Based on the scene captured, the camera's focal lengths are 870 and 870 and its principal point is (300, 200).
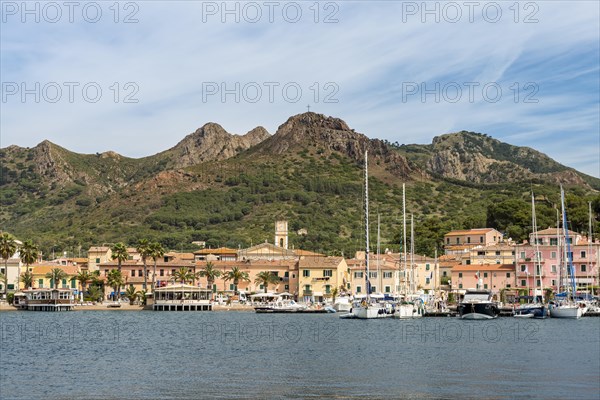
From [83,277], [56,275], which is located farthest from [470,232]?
[56,275]

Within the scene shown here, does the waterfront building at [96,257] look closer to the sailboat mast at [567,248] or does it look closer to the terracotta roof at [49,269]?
the terracotta roof at [49,269]

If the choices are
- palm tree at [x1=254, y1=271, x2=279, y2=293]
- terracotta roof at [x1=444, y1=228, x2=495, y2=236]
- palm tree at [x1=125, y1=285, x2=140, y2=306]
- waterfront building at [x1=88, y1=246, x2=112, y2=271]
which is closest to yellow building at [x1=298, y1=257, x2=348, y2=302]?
palm tree at [x1=254, y1=271, x2=279, y2=293]

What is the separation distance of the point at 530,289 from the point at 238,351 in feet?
256

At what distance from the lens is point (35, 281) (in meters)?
140

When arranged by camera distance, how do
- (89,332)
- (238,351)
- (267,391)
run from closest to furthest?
1. (267,391)
2. (238,351)
3. (89,332)

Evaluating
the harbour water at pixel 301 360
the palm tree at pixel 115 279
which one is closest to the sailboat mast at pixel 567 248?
the harbour water at pixel 301 360

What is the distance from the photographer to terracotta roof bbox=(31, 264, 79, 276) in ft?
459

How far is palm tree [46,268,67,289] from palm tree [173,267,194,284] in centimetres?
1776

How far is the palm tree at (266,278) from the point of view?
451ft

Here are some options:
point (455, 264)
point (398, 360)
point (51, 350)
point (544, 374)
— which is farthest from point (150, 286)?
point (544, 374)

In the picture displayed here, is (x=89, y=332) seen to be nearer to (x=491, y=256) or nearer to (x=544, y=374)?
(x=544, y=374)

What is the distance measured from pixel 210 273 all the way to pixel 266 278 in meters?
8.83

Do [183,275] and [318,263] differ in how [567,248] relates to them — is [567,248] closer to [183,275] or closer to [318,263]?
[318,263]

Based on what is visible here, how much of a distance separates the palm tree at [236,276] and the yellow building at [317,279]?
8.84 meters
